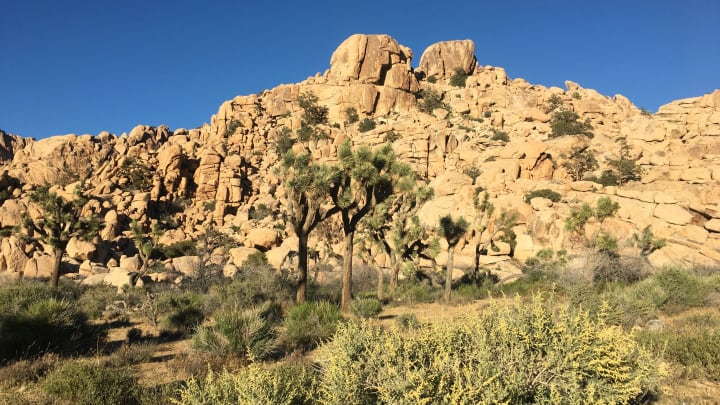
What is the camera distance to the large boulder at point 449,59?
237 ft

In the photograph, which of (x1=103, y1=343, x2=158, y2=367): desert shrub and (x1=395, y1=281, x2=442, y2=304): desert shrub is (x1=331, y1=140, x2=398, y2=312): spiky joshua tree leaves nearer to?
(x1=395, y1=281, x2=442, y2=304): desert shrub

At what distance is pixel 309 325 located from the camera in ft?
30.6

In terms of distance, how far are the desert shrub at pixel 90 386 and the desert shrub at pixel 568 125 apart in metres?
51.2

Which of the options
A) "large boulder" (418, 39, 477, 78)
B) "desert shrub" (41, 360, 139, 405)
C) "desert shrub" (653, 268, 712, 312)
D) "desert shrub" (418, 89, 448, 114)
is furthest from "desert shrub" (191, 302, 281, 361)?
"large boulder" (418, 39, 477, 78)

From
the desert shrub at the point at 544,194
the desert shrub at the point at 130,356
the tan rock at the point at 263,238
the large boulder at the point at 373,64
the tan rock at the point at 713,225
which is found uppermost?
the large boulder at the point at 373,64

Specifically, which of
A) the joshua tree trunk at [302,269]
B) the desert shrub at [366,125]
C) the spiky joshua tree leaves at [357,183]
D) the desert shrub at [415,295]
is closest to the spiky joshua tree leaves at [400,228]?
the desert shrub at [415,295]

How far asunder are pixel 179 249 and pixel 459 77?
55910 millimetres

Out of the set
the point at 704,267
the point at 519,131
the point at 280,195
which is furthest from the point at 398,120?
the point at 704,267

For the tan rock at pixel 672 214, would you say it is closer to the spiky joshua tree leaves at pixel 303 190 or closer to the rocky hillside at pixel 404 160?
the rocky hillside at pixel 404 160

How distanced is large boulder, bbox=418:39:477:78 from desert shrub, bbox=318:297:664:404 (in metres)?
73.5

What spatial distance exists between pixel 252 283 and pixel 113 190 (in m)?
34.6

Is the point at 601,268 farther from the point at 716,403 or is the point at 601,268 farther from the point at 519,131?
the point at 519,131

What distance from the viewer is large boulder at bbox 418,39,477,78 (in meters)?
72.1

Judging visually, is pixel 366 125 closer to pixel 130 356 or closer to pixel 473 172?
pixel 473 172
